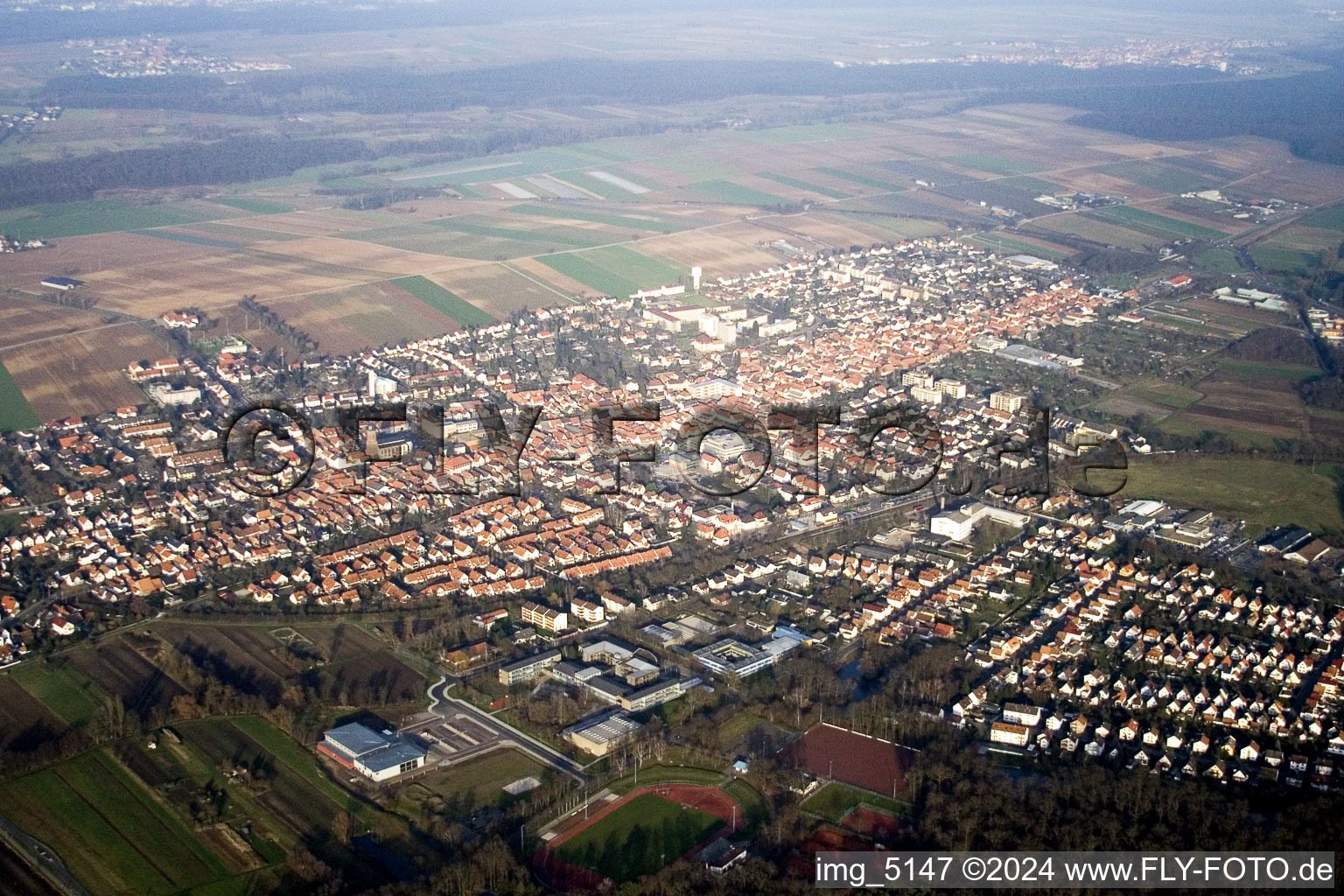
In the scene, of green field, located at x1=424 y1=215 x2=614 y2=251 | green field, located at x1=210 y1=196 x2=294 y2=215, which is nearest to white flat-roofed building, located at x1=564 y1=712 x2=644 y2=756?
green field, located at x1=424 y1=215 x2=614 y2=251

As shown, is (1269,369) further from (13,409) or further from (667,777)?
(13,409)

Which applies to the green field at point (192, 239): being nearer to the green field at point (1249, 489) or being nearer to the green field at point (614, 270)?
the green field at point (614, 270)

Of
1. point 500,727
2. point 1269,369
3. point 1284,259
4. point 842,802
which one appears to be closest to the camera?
point 842,802

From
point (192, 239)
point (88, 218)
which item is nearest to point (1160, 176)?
point (192, 239)

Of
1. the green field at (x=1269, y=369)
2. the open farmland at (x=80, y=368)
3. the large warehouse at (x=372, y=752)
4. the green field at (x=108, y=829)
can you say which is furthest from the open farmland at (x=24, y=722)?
the green field at (x=1269, y=369)

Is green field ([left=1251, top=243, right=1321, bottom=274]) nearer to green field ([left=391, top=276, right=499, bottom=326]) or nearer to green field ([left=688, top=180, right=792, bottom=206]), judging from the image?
green field ([left=688, top=180, right=792, bottom=206])
